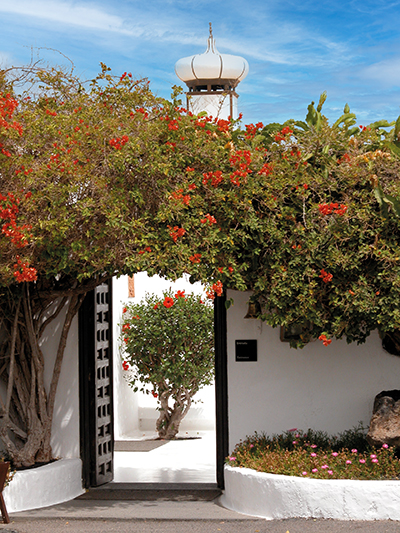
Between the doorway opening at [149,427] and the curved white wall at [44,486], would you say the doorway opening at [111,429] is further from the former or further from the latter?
the curved white wall at [44,486]

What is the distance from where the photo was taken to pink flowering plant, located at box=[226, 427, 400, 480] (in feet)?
19.1

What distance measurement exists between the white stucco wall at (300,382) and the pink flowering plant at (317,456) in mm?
142

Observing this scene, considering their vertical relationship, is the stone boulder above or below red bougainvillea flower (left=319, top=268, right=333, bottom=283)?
below

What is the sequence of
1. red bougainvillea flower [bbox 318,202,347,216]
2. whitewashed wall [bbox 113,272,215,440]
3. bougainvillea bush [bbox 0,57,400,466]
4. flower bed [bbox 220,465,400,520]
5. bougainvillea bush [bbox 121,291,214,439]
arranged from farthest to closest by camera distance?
whitewashed wall [bbox 113,272,215,440]
bougainvillea bush [bbox 121,291,214,439]
red bougainvillea flower [bbox 318,202,347,216]
bougainvillea bush [bbox 0,57,400,466]
flower bed [bbox 220,465,400,520]

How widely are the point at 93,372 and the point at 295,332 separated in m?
2.33

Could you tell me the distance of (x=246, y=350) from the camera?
23.0 feet

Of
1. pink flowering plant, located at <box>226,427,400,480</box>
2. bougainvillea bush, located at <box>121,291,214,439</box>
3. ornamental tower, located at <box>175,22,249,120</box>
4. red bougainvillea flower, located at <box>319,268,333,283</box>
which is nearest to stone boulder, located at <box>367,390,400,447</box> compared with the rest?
pink flowering plant, located at <box>226,427,400,480</box>

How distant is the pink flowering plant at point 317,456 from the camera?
230 inches

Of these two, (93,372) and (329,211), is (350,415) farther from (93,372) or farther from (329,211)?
(93,372)

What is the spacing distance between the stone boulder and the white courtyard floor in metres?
2.37

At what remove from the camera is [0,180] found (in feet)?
19.0

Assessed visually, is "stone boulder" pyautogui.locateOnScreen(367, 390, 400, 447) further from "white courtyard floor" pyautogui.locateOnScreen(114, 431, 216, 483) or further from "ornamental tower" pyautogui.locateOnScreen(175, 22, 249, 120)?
"ornamental tower" pyautogui.locateOnScreen(175, 22, 249, 120)

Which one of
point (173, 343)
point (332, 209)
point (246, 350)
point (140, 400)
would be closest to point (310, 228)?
point (332, 209)

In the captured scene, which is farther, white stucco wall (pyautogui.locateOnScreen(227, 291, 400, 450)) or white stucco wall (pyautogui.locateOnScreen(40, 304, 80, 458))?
white stucco wall (pyautogui.locateOnScreen(40, 304, 80, 458))
